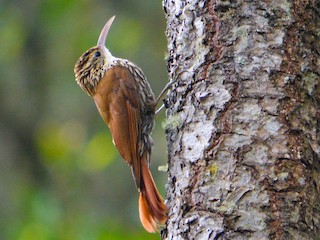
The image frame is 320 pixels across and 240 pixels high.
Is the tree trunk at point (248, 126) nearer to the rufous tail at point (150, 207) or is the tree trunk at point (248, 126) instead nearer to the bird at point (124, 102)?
the rufous tail at point (150, 207)

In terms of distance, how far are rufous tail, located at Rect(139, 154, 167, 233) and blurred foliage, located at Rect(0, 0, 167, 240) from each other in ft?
12.0

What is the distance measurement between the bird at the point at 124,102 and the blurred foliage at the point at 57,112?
2528mm

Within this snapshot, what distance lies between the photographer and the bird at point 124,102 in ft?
16.3

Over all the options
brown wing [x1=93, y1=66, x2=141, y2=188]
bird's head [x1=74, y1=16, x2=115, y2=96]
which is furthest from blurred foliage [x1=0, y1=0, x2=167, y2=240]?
brown wing [x1=93, y1=66, x2=141, y2=188]

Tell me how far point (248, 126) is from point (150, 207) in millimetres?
771

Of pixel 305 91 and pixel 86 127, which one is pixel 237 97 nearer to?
pixel 305 91

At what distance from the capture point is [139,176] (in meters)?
4.66

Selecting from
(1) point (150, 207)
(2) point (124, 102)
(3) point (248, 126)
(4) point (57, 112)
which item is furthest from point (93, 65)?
(4) point (57, 112)

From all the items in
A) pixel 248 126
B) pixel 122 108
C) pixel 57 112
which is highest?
pixel 248 126

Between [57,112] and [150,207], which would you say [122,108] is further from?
[57,112]

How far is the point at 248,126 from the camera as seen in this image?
145 inches

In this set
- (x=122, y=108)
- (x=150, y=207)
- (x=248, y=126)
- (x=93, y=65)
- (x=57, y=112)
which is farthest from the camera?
(x=57, y=112)

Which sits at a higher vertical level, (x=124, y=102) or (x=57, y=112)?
(x=124, y=102)

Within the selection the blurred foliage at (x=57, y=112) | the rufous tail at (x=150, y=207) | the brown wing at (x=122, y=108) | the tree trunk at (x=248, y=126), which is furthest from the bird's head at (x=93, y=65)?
the blurred foliage at (x=57, y=112)
